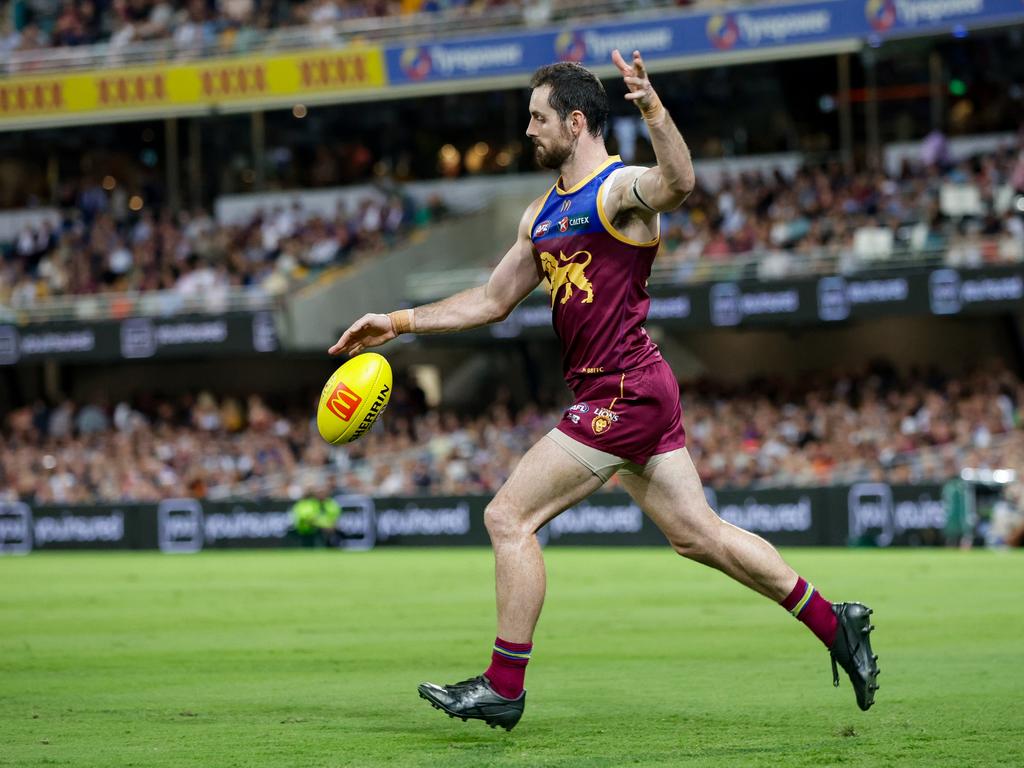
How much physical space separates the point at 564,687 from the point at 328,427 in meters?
2.14

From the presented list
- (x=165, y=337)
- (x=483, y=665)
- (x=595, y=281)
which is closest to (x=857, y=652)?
(x=595, y=281)

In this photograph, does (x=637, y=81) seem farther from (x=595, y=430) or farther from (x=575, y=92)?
(x=595, y=430)

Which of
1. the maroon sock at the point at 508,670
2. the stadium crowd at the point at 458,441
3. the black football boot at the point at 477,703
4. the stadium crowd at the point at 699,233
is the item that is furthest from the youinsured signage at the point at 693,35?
the black football boot at the point at 477,703

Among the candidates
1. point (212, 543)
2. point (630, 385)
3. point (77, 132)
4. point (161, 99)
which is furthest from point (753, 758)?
point (77, 132)

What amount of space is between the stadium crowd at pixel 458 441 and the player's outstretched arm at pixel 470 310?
18.1 meters

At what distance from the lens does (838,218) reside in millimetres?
31531

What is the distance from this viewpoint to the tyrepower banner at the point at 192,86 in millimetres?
38281

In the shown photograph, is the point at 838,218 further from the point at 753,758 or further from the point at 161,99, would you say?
the point at 753,758

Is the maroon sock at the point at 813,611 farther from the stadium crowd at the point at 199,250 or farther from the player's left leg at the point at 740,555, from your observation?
the stadium crowd at the point at 199,250

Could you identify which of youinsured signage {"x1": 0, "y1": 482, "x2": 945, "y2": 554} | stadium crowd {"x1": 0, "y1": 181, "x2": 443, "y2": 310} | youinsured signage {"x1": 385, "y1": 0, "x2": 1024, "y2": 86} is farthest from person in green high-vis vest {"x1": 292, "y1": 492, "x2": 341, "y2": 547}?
youinsured signage {"x1": 385, "y1": 0, "x2": 1024, "y2": 86}

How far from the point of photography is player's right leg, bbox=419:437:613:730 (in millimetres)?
7145

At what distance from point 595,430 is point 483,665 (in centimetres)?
312

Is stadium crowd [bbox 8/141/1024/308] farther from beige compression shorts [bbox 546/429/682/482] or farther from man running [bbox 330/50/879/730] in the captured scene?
beige compression shorts [bbox 546/429/682/482]

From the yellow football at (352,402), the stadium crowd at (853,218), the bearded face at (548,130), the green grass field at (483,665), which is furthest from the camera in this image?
the stadium crowd at (853,218)
